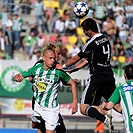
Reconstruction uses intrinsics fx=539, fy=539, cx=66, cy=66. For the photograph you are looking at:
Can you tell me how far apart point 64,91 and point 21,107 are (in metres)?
1.24

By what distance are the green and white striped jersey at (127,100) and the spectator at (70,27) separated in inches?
474

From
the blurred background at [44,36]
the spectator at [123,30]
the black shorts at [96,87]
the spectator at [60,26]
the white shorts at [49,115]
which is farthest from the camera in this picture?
the spectator at [123,30]

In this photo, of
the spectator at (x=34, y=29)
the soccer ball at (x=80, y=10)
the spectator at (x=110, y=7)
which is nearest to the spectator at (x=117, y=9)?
the spectator at (x=110, y=7)

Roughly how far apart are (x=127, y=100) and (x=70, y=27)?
1233 cm

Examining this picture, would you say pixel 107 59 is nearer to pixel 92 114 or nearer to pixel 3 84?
pixel 92 114

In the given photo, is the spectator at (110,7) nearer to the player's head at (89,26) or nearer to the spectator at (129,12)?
the spectator at (129,12)

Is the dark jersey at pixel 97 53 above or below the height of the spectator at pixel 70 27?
below

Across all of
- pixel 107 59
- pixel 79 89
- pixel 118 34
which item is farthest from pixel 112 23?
pixel 107 59

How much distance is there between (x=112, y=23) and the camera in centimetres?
1941

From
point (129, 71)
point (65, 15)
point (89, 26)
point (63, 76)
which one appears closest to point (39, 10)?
point (65, 15)

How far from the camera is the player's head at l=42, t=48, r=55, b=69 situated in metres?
8.32

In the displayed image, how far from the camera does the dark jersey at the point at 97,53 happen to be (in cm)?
987

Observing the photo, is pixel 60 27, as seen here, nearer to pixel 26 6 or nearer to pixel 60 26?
pixel 60 26

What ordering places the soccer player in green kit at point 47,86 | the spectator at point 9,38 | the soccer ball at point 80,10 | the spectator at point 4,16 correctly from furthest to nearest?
1. the spectator at point 4,16
2. the spectator at point 9,38
3. the soccer ball at point 80,10
4. the soccer player in green kit at point 47,86
